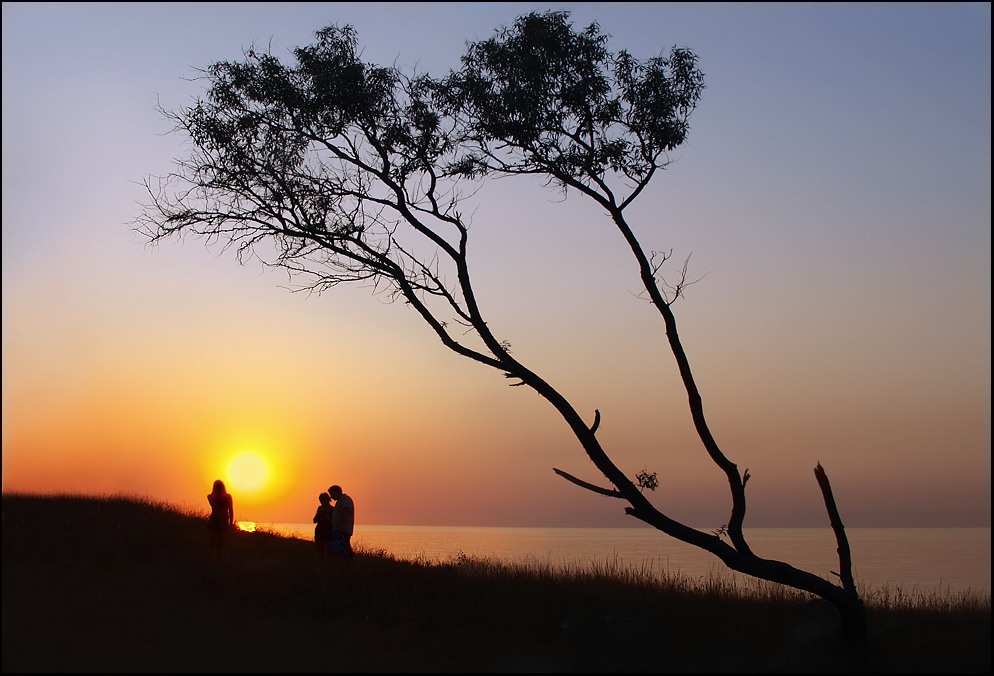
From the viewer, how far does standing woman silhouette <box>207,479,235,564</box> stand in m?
16.0

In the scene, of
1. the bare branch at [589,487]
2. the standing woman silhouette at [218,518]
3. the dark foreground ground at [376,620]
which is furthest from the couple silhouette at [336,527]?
the bare branch at [589,487]

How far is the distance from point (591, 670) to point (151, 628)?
6404mm

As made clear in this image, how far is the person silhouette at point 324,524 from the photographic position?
17.5 m

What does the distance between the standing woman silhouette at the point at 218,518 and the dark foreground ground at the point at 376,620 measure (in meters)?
0.41

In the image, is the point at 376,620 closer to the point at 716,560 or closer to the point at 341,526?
the point at 341,526

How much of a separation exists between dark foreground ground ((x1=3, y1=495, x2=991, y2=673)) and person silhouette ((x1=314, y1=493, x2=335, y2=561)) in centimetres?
124

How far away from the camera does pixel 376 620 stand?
1310 cm

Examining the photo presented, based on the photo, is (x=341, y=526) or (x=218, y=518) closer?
(x=218, y=518)

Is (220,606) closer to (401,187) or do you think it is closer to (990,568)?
(401,187)

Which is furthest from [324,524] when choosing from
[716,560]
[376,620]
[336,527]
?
[716,560]

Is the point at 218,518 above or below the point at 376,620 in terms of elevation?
above

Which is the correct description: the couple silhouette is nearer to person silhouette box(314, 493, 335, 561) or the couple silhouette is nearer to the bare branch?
person silhouette box(314, 493, 335, 561)

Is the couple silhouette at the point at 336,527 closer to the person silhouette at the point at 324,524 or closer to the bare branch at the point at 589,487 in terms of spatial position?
the person silhouette at the point at 324,524

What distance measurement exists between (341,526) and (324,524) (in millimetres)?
897
